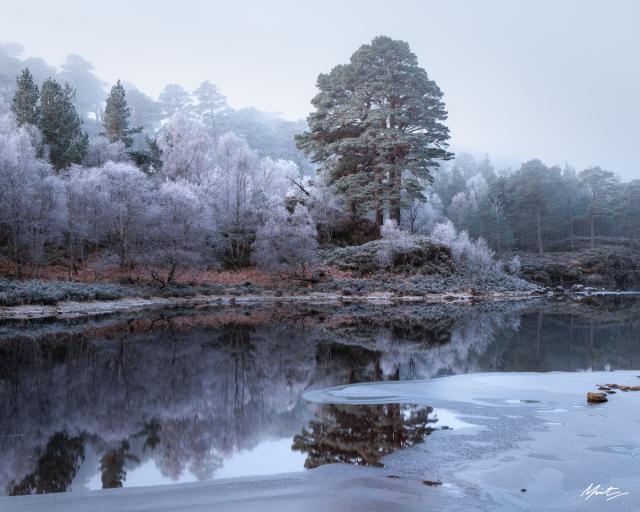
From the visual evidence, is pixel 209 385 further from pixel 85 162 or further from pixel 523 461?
pixel 85 162

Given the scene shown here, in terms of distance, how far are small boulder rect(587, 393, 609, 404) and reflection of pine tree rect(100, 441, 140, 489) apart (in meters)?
6.94

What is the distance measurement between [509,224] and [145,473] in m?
65.6

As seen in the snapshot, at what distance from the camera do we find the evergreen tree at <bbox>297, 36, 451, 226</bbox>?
41.7 m

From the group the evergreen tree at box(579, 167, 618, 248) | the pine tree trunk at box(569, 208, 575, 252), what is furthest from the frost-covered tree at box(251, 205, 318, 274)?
the evergreen tree at box(579, 167, 618, 248)

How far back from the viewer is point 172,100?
90062 millimetres

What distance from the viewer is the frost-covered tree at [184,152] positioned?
152 feet

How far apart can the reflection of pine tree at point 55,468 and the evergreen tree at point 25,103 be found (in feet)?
133

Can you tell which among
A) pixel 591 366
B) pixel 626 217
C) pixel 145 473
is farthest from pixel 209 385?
pixel 626 217

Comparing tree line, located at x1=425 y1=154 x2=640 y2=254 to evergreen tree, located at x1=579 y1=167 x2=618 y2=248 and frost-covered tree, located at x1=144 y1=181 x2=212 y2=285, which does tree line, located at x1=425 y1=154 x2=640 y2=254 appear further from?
frost-covered tree, located at x1=144 y1=181 x2=212 y2=285

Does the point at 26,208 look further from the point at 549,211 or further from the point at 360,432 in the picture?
the point at 549,211

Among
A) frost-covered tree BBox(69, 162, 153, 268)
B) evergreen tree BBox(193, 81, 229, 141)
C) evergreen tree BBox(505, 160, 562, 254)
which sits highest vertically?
evergreen tree BBox(193, 81, 229, 141)

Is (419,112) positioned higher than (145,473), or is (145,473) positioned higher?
(419,112)

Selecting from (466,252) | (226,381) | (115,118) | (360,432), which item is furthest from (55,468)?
(115,118)

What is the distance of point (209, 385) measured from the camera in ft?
34.3
